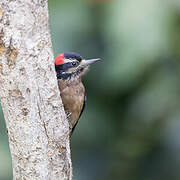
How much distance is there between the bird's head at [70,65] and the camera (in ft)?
16.0

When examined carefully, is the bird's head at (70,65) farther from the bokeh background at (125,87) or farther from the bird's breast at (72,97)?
the bokeh background at (125,87)

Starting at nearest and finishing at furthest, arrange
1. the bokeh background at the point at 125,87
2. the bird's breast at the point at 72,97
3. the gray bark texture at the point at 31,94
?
the gray bark texture at the point at 31,94, the bird's breast at the point at 72,97, the bokeh background at the point at 125,87

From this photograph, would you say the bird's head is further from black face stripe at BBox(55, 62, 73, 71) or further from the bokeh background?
the bokeh background

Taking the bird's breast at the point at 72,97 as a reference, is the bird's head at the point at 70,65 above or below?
above

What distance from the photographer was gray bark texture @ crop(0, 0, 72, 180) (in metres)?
3.13

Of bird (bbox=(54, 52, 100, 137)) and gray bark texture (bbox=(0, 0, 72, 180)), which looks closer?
gray bark texture (bbox=(0, 0, 72, 180))

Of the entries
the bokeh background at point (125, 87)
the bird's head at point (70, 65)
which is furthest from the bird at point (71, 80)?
the bokeh background at point (125, 87)

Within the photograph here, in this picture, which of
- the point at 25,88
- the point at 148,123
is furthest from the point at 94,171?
the point at 25,88

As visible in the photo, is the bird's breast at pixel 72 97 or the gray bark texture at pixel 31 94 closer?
the gray bark texture at pixel 31 94

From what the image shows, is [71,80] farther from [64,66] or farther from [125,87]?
[125,87]

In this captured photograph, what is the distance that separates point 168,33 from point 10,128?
8.89 feet

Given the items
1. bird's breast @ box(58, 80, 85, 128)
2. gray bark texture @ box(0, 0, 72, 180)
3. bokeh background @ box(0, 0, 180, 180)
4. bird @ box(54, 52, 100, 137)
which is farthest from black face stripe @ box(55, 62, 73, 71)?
gray bark texture @ box(0, 0, 72, 180)

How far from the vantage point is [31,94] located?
329cm

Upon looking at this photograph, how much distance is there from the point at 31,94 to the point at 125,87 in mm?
2768
